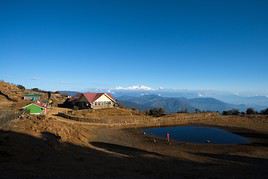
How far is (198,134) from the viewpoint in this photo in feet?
185

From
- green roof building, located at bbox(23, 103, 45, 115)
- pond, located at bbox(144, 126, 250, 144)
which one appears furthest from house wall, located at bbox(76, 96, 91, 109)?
pond, located at bbox(144, 126, 250, 144)

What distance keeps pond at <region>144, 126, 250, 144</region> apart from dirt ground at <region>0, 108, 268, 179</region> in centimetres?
261

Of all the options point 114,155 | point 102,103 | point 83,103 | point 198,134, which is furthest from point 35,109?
point 114,155

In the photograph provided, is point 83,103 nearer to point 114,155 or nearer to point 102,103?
point 102,103

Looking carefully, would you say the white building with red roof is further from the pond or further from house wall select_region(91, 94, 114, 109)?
the pond

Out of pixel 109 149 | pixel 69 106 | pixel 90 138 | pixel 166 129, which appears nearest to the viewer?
pixel 109 149

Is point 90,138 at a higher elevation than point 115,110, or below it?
below

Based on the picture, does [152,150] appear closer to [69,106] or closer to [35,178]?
[35,178]

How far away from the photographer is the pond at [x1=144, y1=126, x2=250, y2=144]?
4984cm

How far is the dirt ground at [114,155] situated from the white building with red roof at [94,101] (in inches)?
1154

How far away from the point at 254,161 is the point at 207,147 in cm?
1007

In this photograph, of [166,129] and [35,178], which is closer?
[35,178]

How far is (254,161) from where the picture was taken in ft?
107

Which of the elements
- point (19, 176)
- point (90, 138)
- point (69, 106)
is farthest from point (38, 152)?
point (69, 106)
